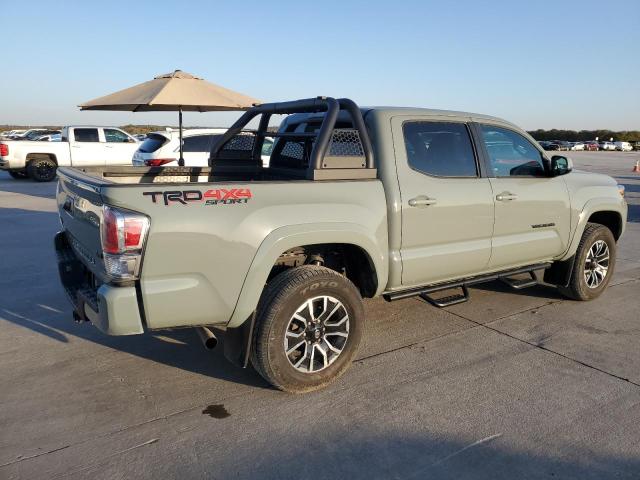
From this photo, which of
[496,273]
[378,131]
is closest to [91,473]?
[378,131]

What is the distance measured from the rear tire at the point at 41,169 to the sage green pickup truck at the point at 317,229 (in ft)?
49.7

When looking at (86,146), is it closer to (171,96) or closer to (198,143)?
(198,143)

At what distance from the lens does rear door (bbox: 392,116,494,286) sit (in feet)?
13.1

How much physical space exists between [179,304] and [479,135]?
2.97m

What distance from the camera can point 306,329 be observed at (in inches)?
141

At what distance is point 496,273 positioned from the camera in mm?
4797

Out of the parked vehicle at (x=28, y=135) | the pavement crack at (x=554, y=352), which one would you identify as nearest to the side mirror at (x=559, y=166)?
the pavement crack at (x=554, y=352)

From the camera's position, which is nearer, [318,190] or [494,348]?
[318,190]

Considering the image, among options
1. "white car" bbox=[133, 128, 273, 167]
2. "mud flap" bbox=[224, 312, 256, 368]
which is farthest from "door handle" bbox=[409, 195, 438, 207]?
→ "white car" bbox=[133, 128, 273, 167]

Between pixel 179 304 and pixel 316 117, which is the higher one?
pixel 316 117

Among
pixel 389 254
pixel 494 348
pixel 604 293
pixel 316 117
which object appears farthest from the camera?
pixel 604 293

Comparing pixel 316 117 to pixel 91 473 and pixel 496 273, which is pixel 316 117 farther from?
pixel 91 473

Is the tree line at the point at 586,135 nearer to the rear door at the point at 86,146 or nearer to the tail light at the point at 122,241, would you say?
the rear door at the point at 86,146

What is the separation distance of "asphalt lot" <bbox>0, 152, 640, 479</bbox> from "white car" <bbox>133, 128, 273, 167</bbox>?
751cm
